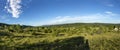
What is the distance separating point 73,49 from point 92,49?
2355 millimetres

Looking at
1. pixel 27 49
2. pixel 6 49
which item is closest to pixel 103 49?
pixel 27 49

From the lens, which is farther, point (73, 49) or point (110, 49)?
point (73, 49)

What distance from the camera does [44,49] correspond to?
1666 centimetres

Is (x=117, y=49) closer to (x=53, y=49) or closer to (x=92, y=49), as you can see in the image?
(x=92, y=49)

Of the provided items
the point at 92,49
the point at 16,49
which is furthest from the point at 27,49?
the point at 92,49

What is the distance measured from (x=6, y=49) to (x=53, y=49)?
12.1ft

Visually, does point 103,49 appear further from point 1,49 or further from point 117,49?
point 1,49

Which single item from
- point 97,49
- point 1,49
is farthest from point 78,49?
point 1,49

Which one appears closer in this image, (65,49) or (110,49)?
(110,49)

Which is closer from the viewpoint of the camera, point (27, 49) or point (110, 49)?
point (110, 49)

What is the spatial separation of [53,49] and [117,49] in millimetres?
5069

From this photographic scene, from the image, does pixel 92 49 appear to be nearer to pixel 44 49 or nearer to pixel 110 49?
pixel 110 49

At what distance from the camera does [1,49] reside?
54.0 feet

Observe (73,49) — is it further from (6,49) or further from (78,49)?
(6,49)
